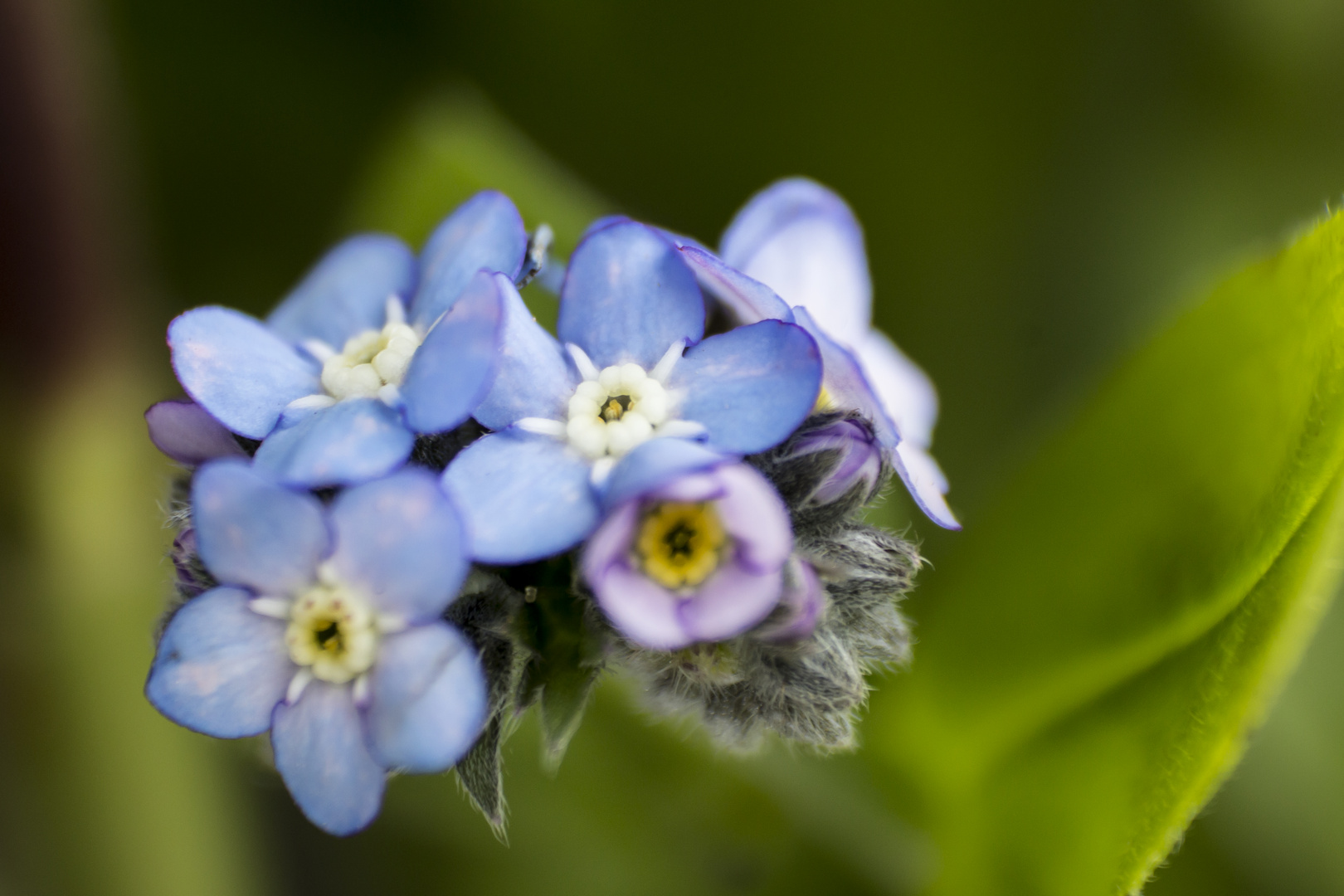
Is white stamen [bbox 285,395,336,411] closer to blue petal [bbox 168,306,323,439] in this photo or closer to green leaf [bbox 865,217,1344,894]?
blue petal [bbox 168,306,323,439]

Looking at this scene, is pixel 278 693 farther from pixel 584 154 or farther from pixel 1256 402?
pixel 584 154

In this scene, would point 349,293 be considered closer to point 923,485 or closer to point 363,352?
point 363,352

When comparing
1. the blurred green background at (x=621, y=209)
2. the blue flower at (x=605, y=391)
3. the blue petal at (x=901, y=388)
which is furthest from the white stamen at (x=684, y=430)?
the blurred green background at (x=621, y=209)

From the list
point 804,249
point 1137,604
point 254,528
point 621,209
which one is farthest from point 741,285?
point 621,209

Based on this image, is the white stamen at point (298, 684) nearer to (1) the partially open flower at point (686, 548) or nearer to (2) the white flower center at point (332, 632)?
(2) the white flower center at point (332, 632)

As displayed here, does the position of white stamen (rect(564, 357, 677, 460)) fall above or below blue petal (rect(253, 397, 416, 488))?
above

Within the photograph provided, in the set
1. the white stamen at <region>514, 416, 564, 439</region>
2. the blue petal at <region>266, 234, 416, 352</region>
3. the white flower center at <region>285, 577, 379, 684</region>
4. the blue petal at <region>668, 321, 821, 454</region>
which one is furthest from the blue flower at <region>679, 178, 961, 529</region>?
the white flower center at <region>285, 577, 379, 684</region>

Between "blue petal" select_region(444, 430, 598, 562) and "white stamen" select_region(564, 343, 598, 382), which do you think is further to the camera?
"white stamen" select_region(564, 343, 598, 382)
